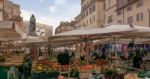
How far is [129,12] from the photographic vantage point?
48.4 m

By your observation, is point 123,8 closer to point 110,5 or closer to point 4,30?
point 110,5

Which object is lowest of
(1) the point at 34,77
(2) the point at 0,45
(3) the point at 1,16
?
(1) the point at 34,77

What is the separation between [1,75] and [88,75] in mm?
3715

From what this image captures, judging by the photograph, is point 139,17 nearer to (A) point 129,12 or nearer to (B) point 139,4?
(B) point 139,4

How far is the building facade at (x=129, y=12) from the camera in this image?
41.7 metres

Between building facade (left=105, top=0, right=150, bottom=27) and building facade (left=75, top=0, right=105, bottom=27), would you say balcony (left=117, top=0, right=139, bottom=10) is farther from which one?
building facade (left=75, top=0, right=105, bottom=27)

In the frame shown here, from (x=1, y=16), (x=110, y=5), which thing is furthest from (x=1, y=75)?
(x=110, y=5)

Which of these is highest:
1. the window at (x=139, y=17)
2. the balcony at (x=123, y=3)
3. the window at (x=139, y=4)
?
the balcony at (x=123, y=3)

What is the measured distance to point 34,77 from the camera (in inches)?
620

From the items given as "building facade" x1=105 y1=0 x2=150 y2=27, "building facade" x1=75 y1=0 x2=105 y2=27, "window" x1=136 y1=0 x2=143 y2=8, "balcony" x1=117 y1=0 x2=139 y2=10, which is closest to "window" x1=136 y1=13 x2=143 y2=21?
"building facade" x1=105 y1=0 x2=150 y2=27

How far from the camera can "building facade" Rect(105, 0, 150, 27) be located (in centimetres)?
4169

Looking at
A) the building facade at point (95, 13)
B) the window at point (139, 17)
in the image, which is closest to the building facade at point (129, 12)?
the window at point (139, 17)

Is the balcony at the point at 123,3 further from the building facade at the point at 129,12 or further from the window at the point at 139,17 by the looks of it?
the window at the point at 139,17

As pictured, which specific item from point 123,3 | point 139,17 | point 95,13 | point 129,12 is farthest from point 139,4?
point 95,13
